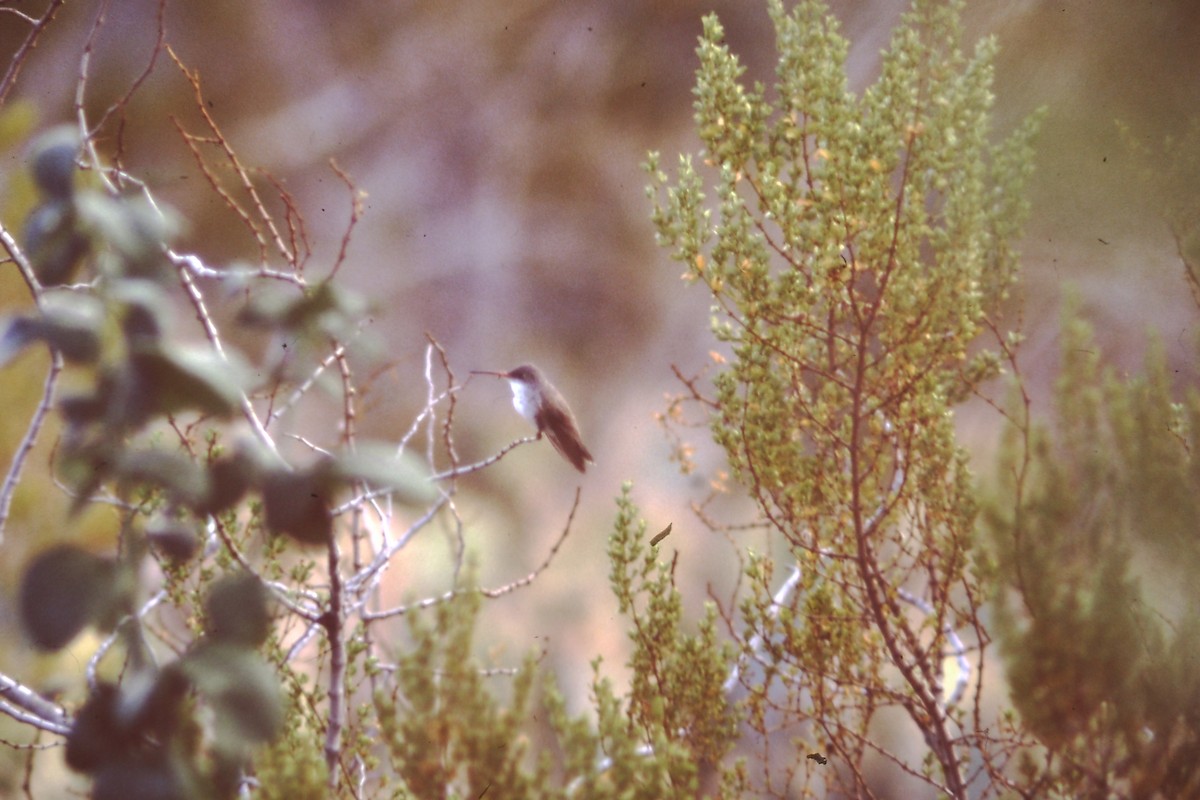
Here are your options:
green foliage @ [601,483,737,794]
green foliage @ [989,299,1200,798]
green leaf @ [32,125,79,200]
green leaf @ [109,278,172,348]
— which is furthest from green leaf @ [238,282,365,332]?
green foliage @ [989,299,1200,798]

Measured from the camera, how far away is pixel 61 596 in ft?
2.54

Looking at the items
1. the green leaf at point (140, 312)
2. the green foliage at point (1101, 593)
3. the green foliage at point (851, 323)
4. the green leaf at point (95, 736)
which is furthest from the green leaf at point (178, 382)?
the green foliage at point (1101, 593)

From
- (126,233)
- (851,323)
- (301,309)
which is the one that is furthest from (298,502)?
(851,323)

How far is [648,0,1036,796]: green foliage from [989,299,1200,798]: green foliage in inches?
4.3

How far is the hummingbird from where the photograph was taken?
4.74 ft

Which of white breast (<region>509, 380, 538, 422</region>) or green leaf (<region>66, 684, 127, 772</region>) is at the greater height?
white breast (<region>509, 380, 538, 422</region>)

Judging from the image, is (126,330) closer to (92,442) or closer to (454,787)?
(92,442)

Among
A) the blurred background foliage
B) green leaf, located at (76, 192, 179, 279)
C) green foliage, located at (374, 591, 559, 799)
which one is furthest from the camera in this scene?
the blurred background foliage

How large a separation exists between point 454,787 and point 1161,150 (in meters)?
1.31

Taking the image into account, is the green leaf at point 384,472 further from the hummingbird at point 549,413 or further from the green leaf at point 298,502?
the hummingbird at point 549,413

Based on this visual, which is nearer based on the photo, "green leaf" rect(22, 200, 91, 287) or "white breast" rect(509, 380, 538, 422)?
"green leaf" rect(22, 200, 91, 287)

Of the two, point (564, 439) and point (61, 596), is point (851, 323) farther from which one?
point (61, 596)

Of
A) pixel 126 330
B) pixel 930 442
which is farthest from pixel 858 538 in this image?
pixel 126 330

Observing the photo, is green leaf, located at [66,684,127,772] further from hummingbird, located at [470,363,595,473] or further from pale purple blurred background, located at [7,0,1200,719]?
hummingbird, located at [470,363,595,473]
